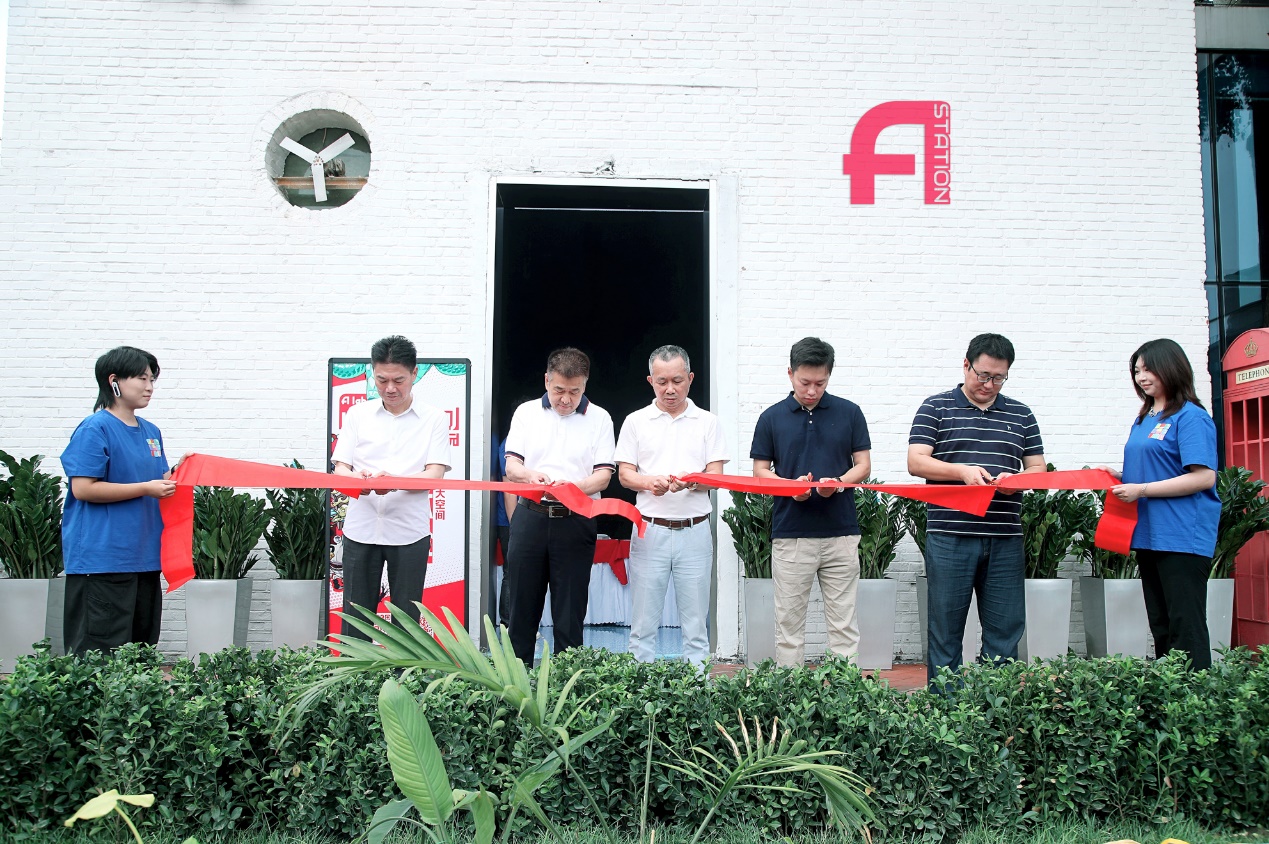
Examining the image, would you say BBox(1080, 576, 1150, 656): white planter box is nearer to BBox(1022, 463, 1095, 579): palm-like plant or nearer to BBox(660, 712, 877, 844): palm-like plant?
BBox(1022, 463, 1095, 579): palm-like plant

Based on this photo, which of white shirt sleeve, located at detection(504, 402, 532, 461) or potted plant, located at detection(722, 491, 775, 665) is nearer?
white shirt sleeve, located at detection(504, 402, 532, 461)

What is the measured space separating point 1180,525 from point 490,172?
4620 millimetres

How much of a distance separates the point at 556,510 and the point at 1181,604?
112 inches

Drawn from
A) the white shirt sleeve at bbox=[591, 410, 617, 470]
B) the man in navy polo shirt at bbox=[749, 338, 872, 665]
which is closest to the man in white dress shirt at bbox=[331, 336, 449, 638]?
the white shirt sleeve at bbox=[591, 410, 617, 470]

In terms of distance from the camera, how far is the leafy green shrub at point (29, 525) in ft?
17.7

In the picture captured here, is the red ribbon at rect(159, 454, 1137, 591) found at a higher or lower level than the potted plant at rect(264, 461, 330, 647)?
higher

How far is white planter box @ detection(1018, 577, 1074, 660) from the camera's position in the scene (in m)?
5.51

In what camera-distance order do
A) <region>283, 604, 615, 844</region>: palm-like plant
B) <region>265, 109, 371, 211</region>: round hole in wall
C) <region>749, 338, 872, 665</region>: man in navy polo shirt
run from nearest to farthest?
<region>283, 604, 615, 844</region>: palm-like plant, <region>749, 338, 872, 665</region>: man in navy polo shirt, <region>265, 109, 371, 211</region>: round hole in wall

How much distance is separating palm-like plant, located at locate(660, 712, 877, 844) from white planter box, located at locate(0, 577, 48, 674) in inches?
173

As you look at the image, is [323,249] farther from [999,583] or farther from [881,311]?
[999,583]

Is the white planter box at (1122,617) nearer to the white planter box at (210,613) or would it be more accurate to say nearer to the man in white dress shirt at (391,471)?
the man in white dress shirt at (391,471)

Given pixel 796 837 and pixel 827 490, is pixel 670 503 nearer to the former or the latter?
pixel 827 490

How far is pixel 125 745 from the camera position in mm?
2855

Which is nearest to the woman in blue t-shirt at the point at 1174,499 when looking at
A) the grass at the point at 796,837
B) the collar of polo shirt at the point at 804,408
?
the grass at the point at 796,837
